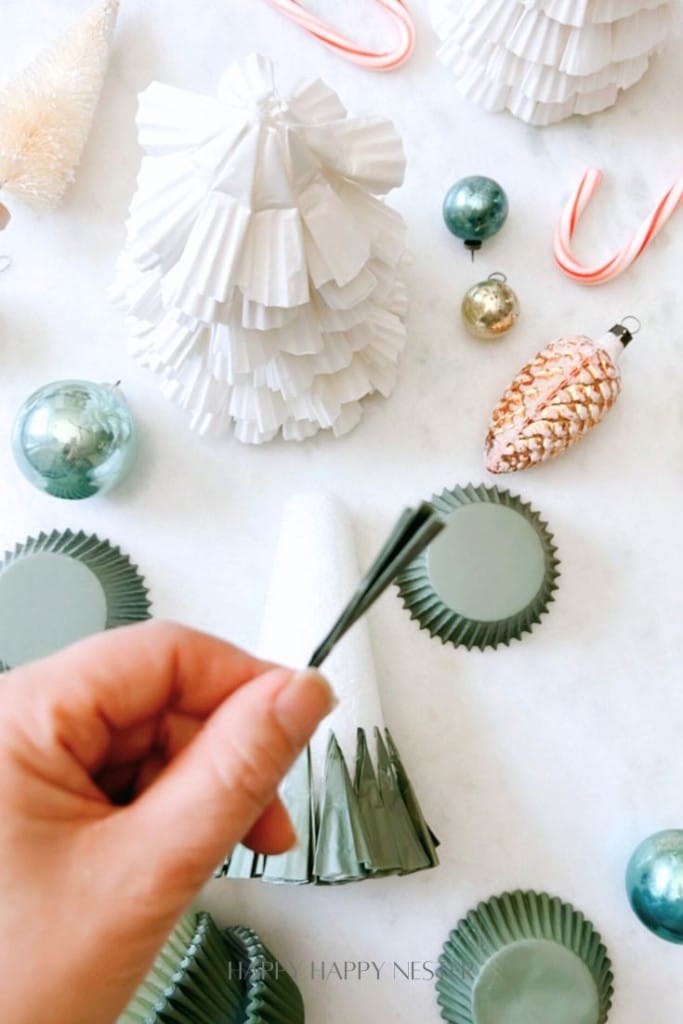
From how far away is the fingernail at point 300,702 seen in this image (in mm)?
494

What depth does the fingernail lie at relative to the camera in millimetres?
494

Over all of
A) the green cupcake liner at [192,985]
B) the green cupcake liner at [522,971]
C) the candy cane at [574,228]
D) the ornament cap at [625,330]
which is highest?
the candy cane at [574,228]

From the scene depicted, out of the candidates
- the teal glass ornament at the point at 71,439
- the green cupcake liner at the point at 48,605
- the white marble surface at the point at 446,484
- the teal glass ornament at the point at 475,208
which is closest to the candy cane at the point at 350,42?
the white marble surface at the point at 446,484

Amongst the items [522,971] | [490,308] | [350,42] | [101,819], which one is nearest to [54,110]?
[350,42]

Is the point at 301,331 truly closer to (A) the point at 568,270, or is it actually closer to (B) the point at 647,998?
(A) the point at 568,270

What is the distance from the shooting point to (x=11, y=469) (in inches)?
35.9

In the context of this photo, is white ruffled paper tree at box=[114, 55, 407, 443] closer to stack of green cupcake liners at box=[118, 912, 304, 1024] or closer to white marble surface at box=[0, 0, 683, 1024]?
white marble surface at box=[0, 0, 683, 1024]

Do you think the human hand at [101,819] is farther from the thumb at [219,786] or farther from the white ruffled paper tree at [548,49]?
the white ruffled paper tree at [548,49]

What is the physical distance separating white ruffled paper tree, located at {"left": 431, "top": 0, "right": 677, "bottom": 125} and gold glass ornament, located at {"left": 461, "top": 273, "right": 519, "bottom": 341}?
0.61ft

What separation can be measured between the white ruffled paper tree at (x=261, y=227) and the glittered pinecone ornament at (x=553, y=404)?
0.15 m

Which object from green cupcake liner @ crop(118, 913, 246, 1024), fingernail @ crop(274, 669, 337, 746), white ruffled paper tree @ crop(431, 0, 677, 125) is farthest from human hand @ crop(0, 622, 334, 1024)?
white ruffled paper tree @ crop(431, 0, 677, 125)

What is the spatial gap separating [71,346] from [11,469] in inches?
5.0

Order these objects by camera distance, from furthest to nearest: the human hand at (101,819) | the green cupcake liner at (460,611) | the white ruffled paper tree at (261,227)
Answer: the green cupcake liner at (460,611) → the white ruffled paper tree at (261,227) → the human hand at (101,819)

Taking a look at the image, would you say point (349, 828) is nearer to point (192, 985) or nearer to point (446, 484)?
point (192, 985)
